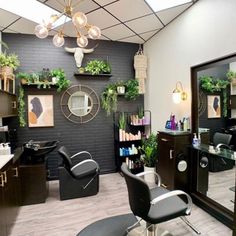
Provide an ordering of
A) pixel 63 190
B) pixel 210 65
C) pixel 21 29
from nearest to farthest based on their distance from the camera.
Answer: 1. pixel 210 65
2. pixel 63 190
3. pixel 21 29

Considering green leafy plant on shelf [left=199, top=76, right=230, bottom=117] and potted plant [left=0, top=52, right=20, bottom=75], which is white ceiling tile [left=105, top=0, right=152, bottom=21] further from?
potted plant [left=0, top=52, right=20, bottom=75]

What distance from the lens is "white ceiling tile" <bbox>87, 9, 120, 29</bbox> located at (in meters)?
3.07

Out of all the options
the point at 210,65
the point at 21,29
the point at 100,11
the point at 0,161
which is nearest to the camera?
the point at 0,161

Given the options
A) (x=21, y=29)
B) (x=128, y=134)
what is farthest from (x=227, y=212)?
(x=21, y=29)

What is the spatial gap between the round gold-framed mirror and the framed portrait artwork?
7.31 ft

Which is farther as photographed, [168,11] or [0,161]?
[168,11]

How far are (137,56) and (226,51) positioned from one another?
81.1 inches

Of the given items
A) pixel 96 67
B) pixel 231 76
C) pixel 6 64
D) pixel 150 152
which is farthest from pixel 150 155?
pixel 6 64

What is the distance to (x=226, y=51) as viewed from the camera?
8.09 ft

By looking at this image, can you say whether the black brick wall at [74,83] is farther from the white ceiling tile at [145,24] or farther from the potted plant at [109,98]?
the white ceiling tile at [145,24]

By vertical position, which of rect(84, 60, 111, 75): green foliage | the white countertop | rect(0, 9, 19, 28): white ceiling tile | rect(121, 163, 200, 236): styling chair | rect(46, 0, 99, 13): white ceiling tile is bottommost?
rect(121, 163, 200, 236): styling chair

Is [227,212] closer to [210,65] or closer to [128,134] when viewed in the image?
[210,65]

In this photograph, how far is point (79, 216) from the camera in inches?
108

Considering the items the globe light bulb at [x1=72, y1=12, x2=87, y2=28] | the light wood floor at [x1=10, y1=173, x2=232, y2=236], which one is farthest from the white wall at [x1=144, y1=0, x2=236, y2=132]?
the globe light bulb at [x1=72, y1=12, x2=87, y2=28]
